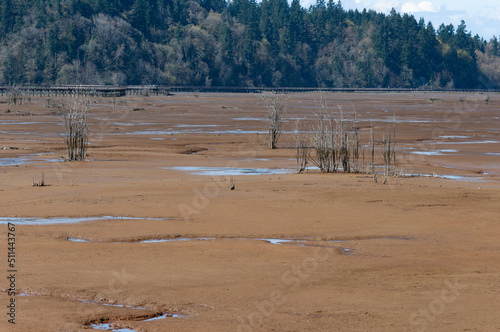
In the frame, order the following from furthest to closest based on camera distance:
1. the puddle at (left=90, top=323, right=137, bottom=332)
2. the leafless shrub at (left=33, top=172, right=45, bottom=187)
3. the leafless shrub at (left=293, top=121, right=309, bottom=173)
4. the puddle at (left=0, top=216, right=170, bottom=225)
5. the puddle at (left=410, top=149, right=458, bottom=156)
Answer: the puddle at (left=410, top=149, right=458, bottom=156)
the leafless shrub at (left=293, top=121, right=309, bottom=173)
the leafless shrub at (left=33, top=172, right=45, bottom=187)
the puddle at (left=0, top=216, right=170, bottom=225)
the puddle at (left=90, top=323, right=137, bottom=332)

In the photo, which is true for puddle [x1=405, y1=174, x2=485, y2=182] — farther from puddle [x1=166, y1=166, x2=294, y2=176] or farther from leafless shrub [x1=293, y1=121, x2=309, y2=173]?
puddle [x1=166, y1=166, x2=294, y2=176]

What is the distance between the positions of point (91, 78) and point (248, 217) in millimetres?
140604

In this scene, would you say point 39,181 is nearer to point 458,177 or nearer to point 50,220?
point 50,220

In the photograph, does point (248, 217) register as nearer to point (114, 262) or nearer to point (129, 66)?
point (114, 262)

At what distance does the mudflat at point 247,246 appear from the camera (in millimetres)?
10773

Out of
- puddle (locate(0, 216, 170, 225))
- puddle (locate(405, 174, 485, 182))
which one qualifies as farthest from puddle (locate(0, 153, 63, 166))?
puddle (locate(405, 174, 485, 182))

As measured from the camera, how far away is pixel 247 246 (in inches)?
601

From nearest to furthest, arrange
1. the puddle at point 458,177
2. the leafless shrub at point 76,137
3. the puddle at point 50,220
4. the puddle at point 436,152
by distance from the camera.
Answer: the puddle at point 50,220
the puddle at point 458,177
the leafless shrub at point 76,137
the puddle at point 436,152

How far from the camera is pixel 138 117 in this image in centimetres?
6494

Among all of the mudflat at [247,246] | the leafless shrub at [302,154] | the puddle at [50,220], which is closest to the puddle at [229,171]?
the mudflat at [247,246]

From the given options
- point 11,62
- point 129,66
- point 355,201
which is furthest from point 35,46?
point 355,201

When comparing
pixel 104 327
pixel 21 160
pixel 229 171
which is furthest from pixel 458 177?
pixel 104 327

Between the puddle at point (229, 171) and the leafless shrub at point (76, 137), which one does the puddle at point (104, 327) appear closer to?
the puddle at point (229, 171)

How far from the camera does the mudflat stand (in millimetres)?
10773
